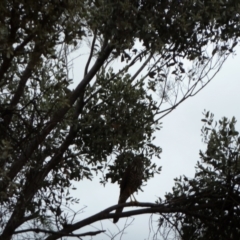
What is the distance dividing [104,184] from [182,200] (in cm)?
309

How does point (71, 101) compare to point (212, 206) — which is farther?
point (71, 101)

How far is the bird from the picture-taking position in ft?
27.3

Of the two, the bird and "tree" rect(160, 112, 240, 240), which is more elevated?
the bird

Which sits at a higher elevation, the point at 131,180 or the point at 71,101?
the point at 71,101

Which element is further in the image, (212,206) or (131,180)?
(131,180)

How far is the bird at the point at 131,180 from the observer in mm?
8328

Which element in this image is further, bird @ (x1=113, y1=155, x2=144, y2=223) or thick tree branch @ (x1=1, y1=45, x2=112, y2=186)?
bird @ (x1=113, y1=155, x2=144, y2=223)

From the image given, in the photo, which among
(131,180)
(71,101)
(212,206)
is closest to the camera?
(212,206)

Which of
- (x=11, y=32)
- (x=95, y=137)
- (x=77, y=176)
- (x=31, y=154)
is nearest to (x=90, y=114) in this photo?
(x=95, y=137)

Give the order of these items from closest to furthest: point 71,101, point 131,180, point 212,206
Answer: point 212,206 → point 71,101 → point 131,180

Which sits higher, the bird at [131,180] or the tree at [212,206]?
the bird at [131,180]

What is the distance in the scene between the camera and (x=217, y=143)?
727 centimetres

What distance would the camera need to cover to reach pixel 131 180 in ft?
28.0

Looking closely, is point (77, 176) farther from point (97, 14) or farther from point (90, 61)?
point (97, 14)
